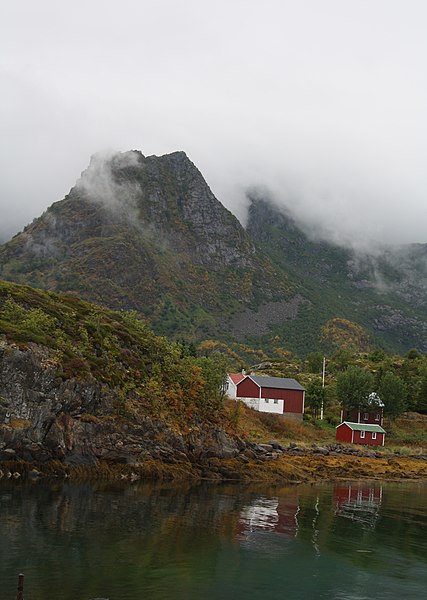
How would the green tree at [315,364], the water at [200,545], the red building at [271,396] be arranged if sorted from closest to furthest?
the water at [200,545] < the red building at [271,396] < the green tree at [315,364]

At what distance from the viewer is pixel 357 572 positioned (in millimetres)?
30844

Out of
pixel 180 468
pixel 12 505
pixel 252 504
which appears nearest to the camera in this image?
pixel 12 505

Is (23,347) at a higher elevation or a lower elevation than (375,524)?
higher

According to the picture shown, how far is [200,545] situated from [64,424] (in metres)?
23.7

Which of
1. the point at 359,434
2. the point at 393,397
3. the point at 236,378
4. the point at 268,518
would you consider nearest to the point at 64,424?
the point at 268,518

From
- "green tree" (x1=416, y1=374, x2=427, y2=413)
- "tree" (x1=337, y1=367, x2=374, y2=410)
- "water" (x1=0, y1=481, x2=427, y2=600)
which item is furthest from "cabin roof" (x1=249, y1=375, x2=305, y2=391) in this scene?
"water" (x1=0, y1=481, x2=427, y2=600)

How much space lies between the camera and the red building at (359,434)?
97.4 meters

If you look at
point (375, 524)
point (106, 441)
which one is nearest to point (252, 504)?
point (375, 524)

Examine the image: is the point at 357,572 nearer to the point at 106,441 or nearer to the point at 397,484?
the point at 106,441

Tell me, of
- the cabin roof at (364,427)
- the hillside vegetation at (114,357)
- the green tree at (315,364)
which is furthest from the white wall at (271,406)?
the green tree at (315,364)

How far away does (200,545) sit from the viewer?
1305 inches

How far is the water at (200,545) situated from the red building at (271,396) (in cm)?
5186

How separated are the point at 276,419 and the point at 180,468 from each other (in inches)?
1512

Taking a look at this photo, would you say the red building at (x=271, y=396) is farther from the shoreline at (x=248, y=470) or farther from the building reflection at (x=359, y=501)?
the building reflection at (x=359, y=501)
